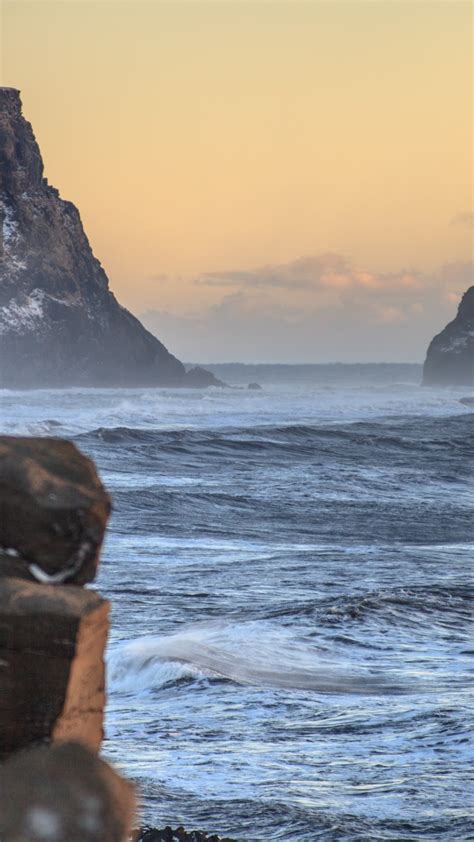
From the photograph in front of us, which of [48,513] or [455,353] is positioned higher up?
[455,353]

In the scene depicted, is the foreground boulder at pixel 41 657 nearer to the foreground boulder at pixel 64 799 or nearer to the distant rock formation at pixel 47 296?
the foreground boulder at pixel 64 799

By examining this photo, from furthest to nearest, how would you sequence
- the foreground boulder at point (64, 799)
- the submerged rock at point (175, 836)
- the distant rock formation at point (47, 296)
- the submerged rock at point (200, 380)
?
the submerged rock at point (200, 380) → the distant rock formation at point (47, 296) → the submerged rock at point (175, 836) → the foreground boulder at point (64, 799)

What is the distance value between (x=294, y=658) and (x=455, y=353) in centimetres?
13287

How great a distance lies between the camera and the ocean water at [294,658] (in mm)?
6422

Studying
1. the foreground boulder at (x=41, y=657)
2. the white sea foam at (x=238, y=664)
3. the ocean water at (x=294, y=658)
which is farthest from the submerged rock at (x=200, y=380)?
the foreground boulder at (x=41, y=657)

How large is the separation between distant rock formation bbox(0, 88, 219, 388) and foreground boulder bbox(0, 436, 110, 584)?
11692 cm

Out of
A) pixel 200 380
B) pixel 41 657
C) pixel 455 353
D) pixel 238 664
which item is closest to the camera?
pixel 41 657

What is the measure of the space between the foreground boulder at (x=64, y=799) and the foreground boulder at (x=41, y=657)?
1.43 feet

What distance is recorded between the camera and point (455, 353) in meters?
140

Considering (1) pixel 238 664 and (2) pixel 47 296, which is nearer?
(1) pixel 238 664

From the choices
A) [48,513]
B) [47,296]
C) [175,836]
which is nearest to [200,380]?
[47,296]

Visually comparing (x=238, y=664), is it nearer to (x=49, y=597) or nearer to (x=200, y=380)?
(x=49, y=597)

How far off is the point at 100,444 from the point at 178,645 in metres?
26.0

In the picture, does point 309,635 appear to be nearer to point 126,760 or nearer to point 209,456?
point 126,760
